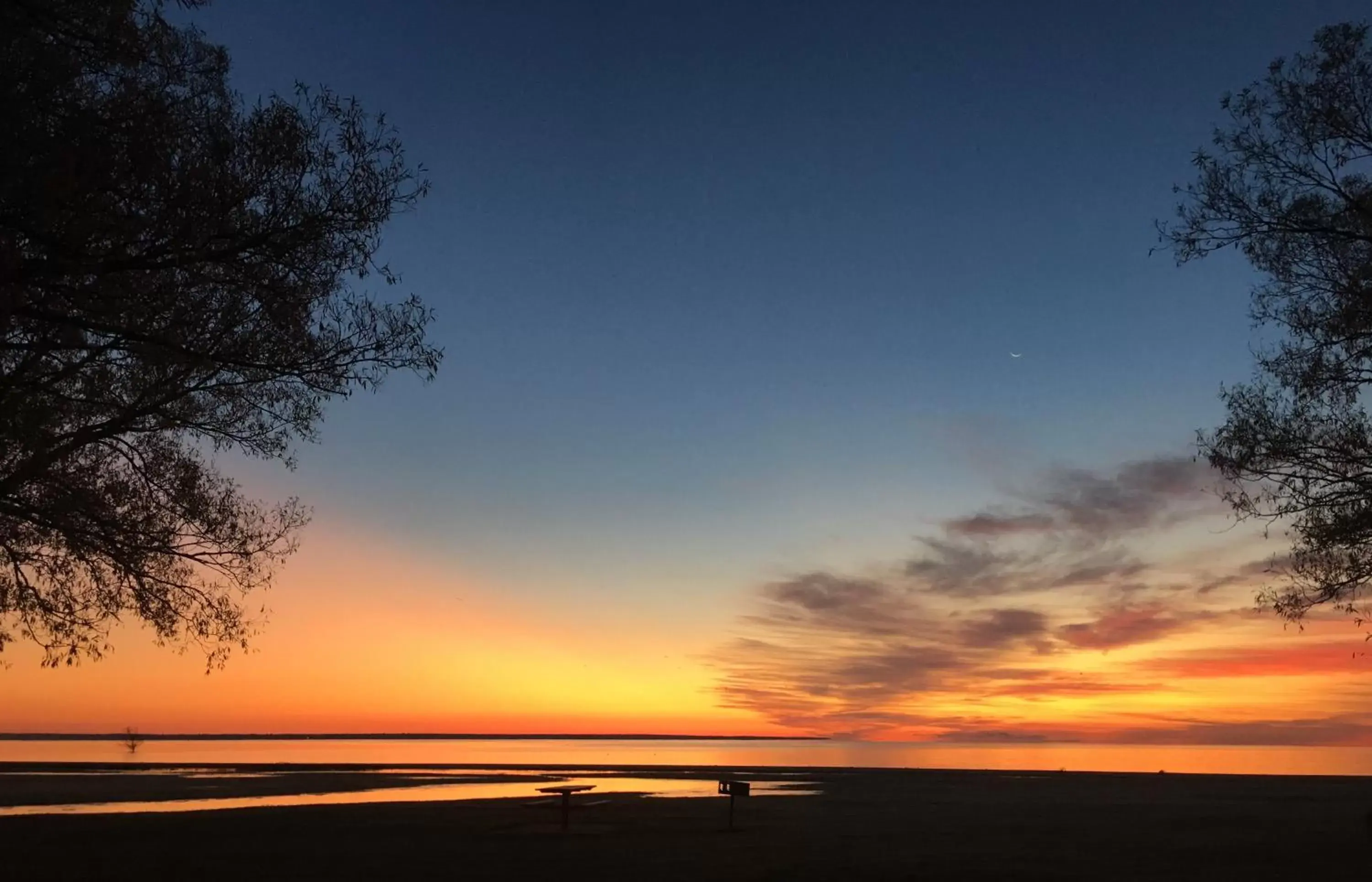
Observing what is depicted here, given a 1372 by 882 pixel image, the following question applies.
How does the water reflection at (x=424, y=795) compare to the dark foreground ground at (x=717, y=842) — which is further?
the water reflection at (x=424, y=795)

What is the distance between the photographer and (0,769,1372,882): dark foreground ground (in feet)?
70.2

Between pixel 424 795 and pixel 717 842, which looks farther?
pixel 424 795

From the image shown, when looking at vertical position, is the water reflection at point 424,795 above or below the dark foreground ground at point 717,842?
below

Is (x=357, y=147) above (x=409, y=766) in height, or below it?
above

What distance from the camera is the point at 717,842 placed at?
28.4 metres

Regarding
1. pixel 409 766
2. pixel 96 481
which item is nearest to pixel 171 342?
pixel 96 481

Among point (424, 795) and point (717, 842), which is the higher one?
point (717, 842)

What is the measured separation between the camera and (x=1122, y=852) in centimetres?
2569

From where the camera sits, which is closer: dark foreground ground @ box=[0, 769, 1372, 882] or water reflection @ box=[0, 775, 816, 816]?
dark foreground ground @ box=[0, 769, 1372, 882]

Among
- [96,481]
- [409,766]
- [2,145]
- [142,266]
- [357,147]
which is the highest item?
[357,147]

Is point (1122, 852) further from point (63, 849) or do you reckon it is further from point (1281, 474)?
point (63, 849)

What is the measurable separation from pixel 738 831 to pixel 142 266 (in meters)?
25.1

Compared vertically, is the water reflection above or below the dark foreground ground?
below

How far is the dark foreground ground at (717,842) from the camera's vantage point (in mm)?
21406
